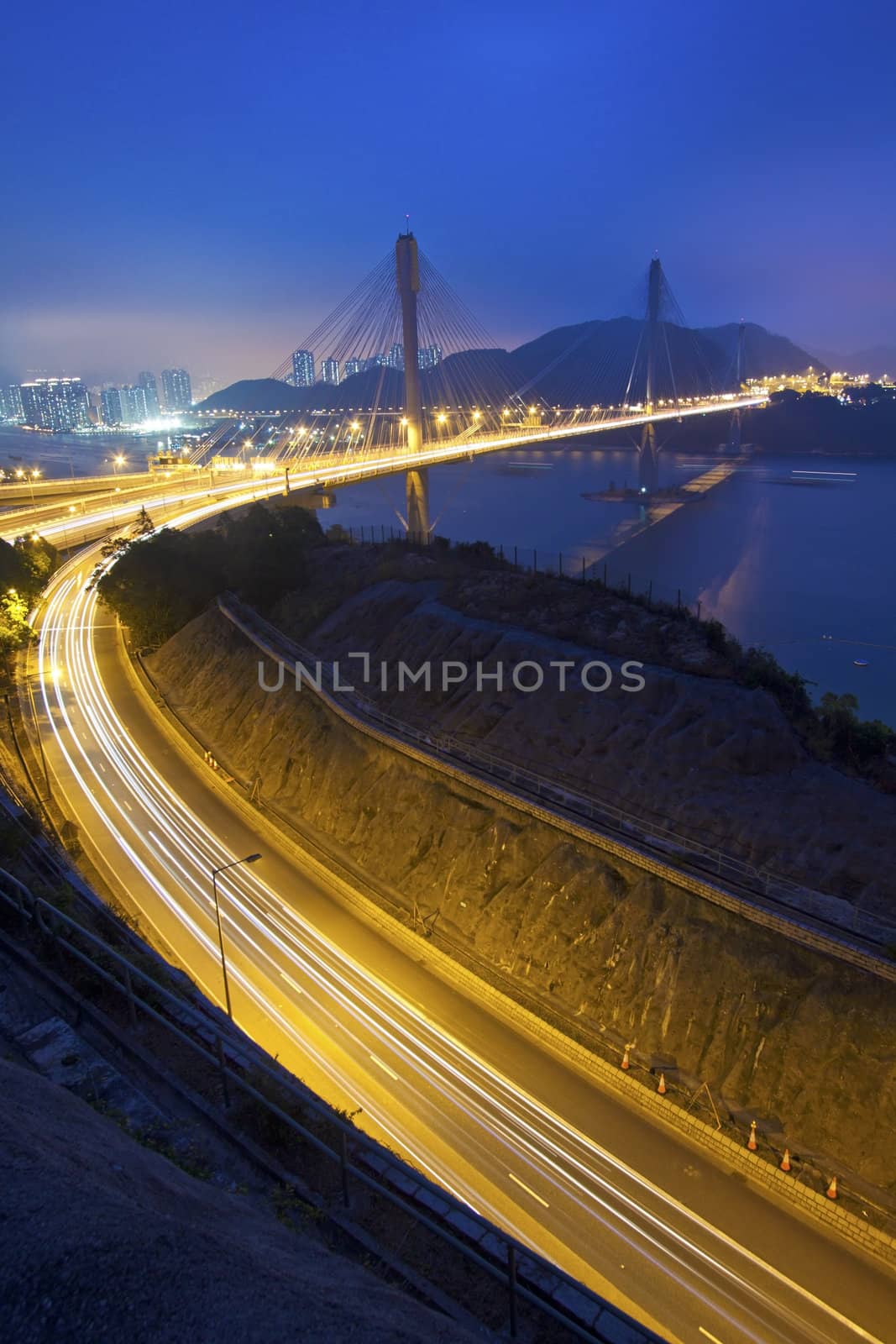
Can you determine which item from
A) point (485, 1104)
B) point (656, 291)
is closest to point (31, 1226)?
point (485, 1104)

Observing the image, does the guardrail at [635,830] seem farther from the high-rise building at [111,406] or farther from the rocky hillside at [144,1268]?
the high-rise building at [111,406]

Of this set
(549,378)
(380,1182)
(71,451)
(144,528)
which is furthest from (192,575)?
(549,378)

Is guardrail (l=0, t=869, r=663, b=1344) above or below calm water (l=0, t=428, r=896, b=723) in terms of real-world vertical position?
above

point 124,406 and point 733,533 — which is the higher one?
point 124,406

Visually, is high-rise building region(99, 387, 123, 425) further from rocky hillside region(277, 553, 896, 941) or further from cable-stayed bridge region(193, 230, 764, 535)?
rocky hillside region(277, 553, 896, 941)

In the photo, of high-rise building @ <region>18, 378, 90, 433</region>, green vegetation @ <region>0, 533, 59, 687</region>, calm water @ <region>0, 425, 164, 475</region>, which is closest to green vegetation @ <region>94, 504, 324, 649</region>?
green vegetation @ <region>0, 533, 59, 687</region>

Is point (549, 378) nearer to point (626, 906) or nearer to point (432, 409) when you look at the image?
point (432, 409)

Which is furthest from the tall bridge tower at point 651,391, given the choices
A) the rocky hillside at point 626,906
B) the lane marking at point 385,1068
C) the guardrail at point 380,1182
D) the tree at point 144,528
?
the guardrail at point 380,1182
